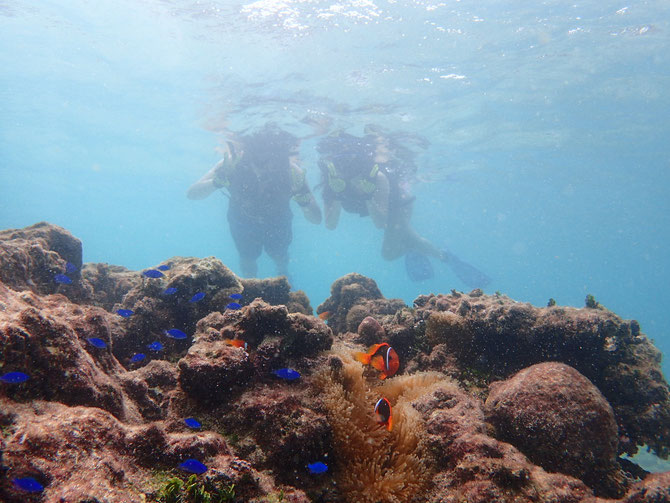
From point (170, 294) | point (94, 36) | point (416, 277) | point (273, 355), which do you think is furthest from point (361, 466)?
point (94, 36)

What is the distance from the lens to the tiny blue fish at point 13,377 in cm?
231

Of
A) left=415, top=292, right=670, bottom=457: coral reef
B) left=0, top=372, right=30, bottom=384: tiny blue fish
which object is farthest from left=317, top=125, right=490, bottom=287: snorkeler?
left=0, top=372, right=30, bottom=384: tiny blue fish

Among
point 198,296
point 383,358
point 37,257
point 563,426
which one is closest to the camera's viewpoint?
point 563,426

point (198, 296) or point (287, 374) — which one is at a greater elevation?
point (287, 374)

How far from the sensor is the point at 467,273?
21.3 metres

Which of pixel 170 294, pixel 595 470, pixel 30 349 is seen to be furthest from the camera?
pixel 170 294

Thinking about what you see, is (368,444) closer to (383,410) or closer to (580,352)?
(383,410)

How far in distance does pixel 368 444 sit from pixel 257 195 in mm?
15633

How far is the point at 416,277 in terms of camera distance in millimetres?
20906

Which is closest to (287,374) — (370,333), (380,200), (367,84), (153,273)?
(370,333)

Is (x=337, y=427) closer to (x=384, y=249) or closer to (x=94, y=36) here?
(x=384, y=249)

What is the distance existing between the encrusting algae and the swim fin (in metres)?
18.6

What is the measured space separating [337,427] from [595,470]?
258 centimetres

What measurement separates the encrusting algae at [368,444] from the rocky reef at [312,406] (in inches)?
0.6
